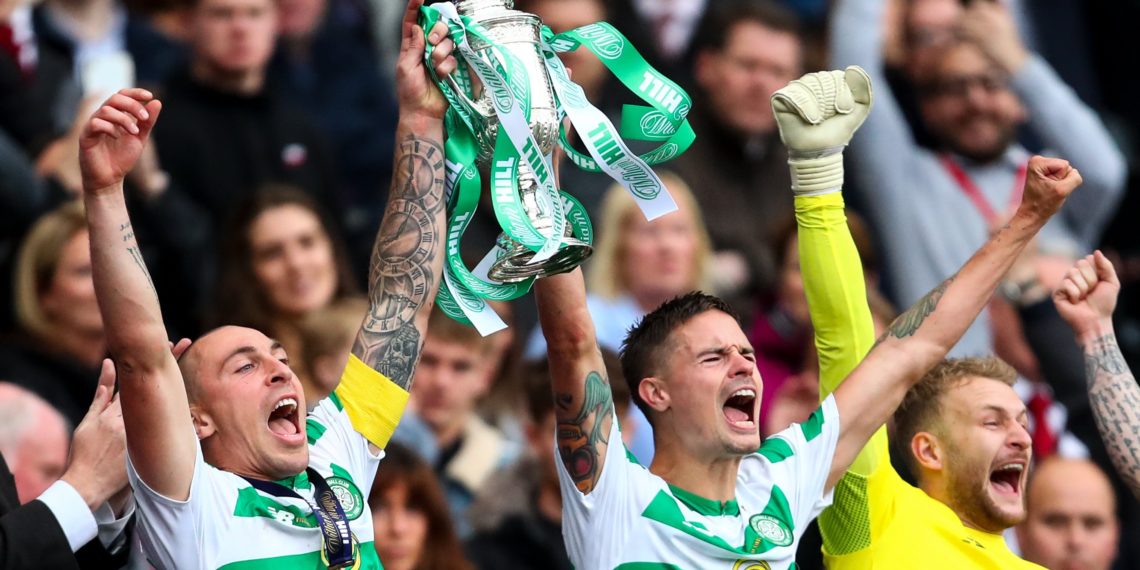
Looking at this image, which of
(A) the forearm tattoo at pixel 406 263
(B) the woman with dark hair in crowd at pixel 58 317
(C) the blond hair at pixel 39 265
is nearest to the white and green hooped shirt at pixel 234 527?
(A) the forearm tattoo at pixel 406 263

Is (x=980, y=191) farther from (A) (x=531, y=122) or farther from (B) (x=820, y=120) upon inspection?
(A) (x=531, y=122)

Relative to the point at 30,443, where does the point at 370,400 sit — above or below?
above

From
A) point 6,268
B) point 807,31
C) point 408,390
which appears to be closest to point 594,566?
point 408,390

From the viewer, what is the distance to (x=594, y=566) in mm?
5539

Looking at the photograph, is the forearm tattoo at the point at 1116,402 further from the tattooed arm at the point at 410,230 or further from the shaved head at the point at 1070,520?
the tattooed arm at the point at 410,230

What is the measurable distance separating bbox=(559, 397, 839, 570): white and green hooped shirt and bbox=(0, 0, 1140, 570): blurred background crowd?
46.5 inches

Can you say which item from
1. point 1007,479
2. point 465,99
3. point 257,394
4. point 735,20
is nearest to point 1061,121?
point 735,20

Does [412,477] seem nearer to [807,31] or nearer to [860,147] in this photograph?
[860,147]

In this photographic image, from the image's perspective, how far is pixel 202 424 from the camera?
17.5 feet

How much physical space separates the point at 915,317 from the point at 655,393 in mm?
843

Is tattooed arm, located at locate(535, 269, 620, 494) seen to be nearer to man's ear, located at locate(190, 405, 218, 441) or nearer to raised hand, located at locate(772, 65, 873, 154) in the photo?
raised hand, located at locate(772, 65, 873, 154)

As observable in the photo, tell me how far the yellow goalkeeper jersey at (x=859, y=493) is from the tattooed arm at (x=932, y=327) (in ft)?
0.53

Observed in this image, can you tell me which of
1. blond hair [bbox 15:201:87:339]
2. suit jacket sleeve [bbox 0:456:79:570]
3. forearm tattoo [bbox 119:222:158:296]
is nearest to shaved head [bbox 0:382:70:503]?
blond hair [bbox 15:201:87:339]

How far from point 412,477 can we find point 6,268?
1734 mm
